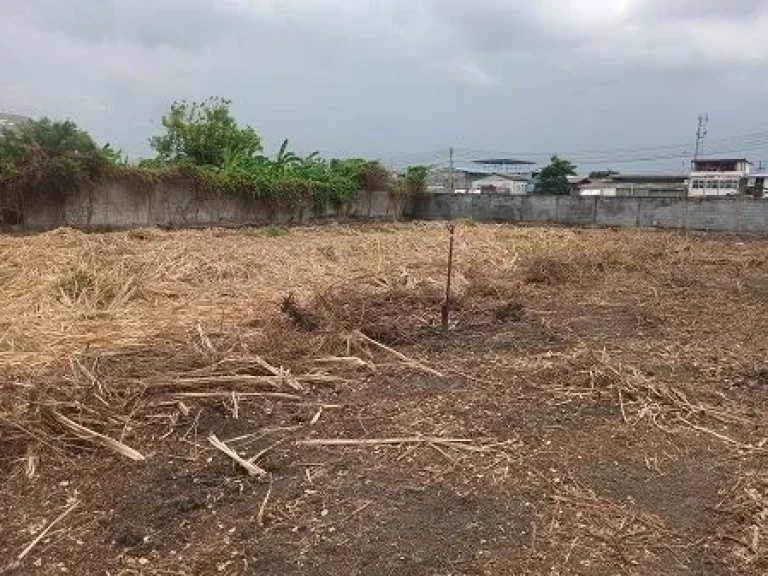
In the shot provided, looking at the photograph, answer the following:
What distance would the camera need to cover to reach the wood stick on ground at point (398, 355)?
5602 mm

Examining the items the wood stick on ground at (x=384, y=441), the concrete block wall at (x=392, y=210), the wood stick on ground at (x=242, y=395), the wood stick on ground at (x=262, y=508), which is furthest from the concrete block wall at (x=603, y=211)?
the wood stick on ground at (x=262, y=508)

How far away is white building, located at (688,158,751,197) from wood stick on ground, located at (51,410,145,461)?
39763mm

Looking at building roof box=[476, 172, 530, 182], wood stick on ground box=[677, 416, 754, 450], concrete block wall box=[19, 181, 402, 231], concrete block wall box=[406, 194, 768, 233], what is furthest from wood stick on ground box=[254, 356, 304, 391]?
building roof box=[476, 172, 530, 182]

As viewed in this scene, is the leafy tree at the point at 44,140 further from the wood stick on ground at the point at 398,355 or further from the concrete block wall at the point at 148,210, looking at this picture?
the wood stick on ground at the point at 398,355

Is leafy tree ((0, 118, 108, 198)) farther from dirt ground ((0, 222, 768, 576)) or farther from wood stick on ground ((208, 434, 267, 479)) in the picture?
wood stick on ground ((208, 434, 267, 479))

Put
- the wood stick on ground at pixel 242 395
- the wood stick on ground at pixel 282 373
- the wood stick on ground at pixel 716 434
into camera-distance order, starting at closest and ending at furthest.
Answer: the wood stick on ground at pixel 716 434 < the wood stick on ground at pixel 242 395 < the wood stick on ground at pixel 282 373

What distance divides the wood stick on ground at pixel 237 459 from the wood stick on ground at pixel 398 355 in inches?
77.1

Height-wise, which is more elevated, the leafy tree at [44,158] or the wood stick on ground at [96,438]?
the leafy tree at [44,158]

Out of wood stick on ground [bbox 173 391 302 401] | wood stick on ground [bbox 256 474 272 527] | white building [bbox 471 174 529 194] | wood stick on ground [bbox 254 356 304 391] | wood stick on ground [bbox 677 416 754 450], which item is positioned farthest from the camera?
white building [bbox 471 174 529 194]

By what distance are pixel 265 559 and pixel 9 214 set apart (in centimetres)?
1560

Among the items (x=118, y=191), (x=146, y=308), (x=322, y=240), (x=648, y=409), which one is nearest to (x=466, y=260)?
(x=322, y=240)

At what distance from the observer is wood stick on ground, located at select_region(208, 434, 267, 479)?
369cm

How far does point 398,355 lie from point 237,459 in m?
2.39

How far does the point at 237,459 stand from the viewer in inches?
150
